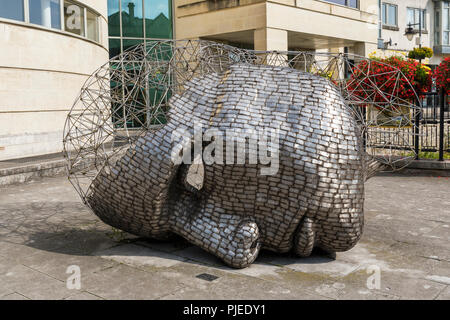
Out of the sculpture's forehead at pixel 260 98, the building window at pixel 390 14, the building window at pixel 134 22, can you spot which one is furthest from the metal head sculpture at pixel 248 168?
the building window at pixel 390 14

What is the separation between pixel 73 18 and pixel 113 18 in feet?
21.8

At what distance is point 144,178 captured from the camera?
17.3ft

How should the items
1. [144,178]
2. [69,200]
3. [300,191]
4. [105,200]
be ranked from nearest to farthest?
[300,191]
[144,178]
[105,200]
[69,200]

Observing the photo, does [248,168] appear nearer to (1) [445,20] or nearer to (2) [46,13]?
(2) [46,13]

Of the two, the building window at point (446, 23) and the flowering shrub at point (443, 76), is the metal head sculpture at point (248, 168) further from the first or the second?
the building window at point (446, 23)

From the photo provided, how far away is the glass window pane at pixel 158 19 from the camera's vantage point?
23453 millimetres

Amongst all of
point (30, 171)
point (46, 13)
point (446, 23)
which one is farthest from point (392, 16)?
point (30, 171)

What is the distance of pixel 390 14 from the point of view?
38.8 meters

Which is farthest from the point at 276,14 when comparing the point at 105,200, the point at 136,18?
the point at 105,200

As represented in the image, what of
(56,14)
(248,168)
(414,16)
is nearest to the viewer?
(248,168)

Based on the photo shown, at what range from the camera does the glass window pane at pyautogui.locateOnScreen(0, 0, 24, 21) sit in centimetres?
1322

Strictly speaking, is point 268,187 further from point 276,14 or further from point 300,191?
point 276,14

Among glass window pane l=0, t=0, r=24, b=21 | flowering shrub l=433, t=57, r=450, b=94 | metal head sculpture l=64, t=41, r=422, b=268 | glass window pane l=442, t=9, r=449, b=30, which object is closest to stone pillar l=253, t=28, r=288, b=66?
flowering shrub l=433, t=57, r=450, b=94

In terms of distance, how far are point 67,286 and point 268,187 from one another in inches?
86.7
